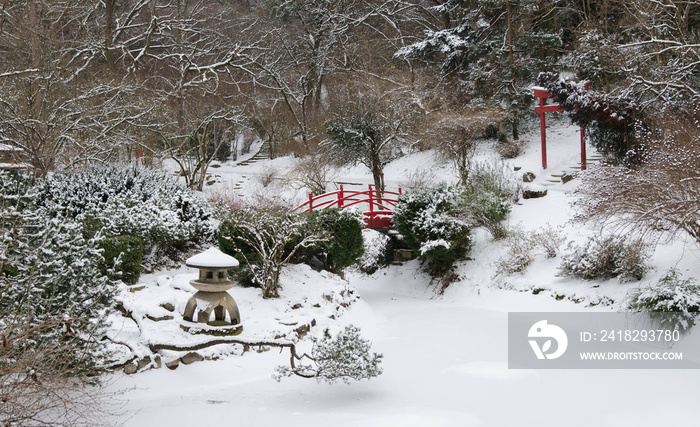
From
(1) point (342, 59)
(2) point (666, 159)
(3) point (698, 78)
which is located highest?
(1) point (342, 59)

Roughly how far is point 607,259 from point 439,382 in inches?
195

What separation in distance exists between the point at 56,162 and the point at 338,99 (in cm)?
1162

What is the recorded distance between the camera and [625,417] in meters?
6.09

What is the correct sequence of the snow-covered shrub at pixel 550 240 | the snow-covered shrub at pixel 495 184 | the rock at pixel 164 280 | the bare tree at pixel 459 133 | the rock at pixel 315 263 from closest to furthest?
the rock at pixel 164 280 < the snow-covered shrub at pixel 550 240 < the rock at pixel 315 263 < the snow-covered shrub at pixel 495 184 < the bare tree at pixel 459 133

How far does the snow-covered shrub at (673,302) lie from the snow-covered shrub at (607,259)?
46.9 inches

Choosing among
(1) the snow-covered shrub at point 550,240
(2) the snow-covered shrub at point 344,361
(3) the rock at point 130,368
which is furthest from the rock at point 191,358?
(1) the snow-covered shrub at point 550,240

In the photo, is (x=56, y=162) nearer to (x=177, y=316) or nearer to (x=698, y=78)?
(x=177, y=316)

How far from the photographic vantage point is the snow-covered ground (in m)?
6.06

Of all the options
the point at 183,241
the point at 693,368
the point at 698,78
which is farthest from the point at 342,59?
the point at 693,368

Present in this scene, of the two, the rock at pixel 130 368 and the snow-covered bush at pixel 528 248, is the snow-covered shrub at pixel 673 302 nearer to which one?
the snow-covered bush at pixel 528 248

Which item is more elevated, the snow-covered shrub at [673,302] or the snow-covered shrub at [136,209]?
the snow-covered shrub at [136,209]

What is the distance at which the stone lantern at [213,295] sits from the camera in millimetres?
8195

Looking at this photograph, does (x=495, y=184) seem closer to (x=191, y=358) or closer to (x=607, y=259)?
Answer: (x=607, y=259)

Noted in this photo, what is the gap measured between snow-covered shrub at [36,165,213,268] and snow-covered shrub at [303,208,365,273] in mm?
2262
